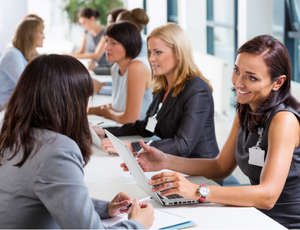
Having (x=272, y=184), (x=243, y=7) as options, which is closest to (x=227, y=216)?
(x=272, y=184)

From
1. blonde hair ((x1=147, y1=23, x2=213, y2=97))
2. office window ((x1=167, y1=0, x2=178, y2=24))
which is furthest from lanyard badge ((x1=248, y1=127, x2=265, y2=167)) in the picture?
office window ((x1=167, y1=0, x2=178, y2=24))

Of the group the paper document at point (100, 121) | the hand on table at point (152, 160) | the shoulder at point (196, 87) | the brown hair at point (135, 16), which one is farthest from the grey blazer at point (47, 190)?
the brown hair at point (135, 16)

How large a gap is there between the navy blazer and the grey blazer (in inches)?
40.1

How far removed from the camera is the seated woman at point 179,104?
193 centimetres

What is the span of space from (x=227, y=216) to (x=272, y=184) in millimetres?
205

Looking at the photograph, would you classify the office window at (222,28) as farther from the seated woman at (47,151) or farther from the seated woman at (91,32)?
the seated woman at (47,151)

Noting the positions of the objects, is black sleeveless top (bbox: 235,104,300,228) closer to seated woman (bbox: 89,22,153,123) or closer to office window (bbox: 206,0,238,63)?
seated woman (bbox: 89,22,153,123)

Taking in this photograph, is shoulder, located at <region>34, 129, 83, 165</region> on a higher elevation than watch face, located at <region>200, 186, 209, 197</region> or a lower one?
higher

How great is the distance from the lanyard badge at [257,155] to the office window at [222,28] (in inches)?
159

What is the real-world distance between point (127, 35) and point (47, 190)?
2.13 m

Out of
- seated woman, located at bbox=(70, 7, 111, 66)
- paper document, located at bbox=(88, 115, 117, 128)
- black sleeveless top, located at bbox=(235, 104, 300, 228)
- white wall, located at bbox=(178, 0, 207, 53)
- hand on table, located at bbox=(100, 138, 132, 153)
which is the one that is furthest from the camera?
seated woman, located at bbox=(70, 7, 111, 66)

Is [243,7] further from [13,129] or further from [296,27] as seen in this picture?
[13,129]

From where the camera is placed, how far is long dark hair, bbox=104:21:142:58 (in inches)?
110

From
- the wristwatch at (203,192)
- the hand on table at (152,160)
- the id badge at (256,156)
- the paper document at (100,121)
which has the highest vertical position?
the id badge at (256,156)
